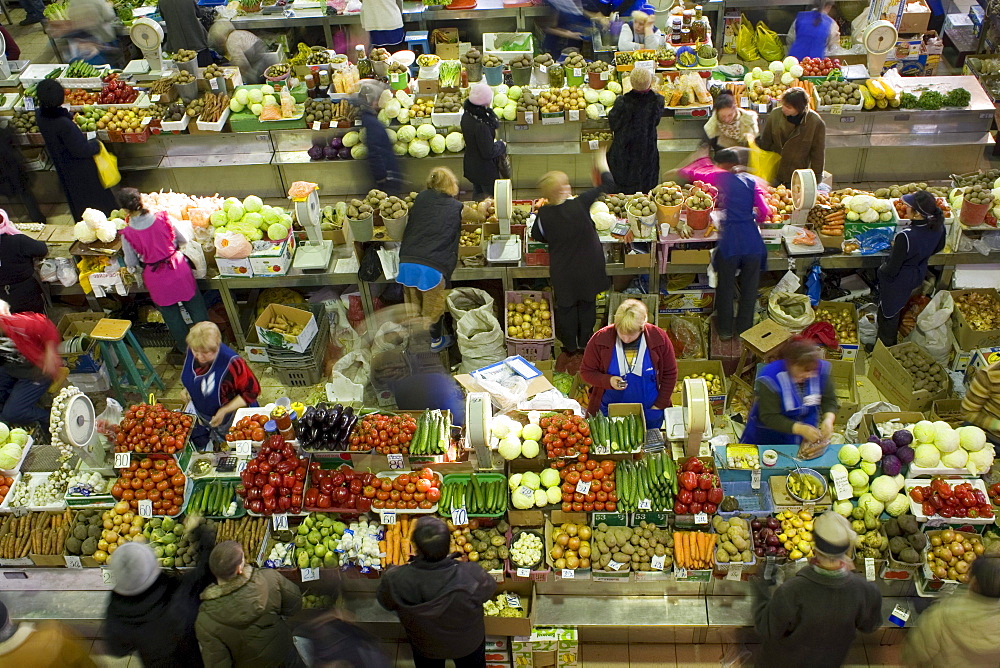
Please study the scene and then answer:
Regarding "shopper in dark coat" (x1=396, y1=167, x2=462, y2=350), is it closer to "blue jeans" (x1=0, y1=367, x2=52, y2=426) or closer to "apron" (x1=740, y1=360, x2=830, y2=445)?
"apron" (x1=740, y1=360, x2=830, y2=445)

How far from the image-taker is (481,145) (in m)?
8.37

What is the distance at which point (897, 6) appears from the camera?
11.1m

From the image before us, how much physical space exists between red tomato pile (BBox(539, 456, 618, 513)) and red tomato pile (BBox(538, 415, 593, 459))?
7 cm

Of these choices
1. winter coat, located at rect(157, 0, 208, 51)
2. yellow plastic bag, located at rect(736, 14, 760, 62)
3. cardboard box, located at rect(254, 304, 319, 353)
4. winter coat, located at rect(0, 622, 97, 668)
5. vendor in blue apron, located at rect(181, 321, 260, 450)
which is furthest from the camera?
yellow plastic bag, located at rect(736, 14, 760, 62)

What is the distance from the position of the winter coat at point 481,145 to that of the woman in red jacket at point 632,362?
10.3 feet

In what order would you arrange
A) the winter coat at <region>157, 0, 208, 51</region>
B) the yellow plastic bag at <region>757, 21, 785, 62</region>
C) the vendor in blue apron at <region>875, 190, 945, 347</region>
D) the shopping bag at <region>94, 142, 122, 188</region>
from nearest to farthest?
the vendor in blue apron at <region>875, 190, 945, 347</region> → the shopping bag at <region>94, 142, 122, 188</region> → the winter coat at <region>157, 0, 208, 51</region> → the yellow plastic bag at <region>757, 21, 785, 62</region>

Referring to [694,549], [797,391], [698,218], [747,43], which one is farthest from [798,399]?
[747,43]

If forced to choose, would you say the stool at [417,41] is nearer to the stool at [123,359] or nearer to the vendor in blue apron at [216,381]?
the stool at [123,359]

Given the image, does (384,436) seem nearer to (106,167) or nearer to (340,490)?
(340,490)

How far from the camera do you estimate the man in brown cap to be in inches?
161

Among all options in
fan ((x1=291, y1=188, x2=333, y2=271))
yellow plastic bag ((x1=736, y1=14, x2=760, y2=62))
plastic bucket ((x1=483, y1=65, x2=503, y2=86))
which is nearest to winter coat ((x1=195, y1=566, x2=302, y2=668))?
fan ((x1=291, y1=188, x2=333, y2=271))

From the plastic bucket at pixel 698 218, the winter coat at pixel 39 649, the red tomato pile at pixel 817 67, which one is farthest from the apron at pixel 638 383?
the red tomato pile at pixel 817 67

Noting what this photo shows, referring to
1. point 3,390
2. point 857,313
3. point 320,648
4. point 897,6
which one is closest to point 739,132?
point 857,313

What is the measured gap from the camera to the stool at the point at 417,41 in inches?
454
